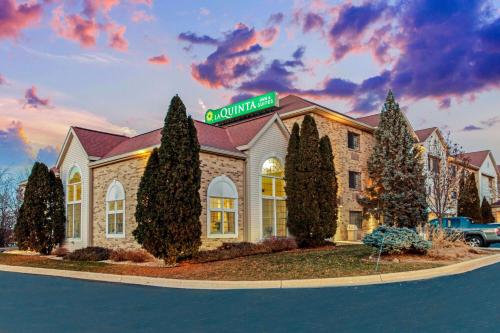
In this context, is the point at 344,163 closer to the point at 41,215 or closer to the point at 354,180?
the point at 354,180

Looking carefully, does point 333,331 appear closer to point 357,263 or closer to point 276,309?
point 276,309

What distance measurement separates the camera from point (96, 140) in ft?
88.8

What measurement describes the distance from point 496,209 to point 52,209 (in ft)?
164

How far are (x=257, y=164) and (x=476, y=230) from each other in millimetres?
12212

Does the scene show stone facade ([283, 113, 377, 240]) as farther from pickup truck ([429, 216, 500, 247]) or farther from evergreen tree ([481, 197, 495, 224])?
evergreen tree ([481, 197, 495, 224])

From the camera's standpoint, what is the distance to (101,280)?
555 inches

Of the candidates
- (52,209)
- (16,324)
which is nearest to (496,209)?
(52,209)

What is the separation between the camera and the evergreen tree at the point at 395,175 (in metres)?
29.1

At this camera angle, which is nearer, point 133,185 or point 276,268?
point 276,268

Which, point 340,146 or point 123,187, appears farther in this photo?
point 340,146

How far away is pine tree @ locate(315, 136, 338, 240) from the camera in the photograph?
23.1 metres

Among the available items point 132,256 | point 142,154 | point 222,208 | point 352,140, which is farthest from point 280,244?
point 352,140

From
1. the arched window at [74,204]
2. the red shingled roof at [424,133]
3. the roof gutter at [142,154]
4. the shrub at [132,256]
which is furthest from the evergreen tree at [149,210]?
the red shingled roof at [424,133]

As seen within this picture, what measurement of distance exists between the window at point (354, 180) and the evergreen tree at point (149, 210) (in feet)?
56.6
